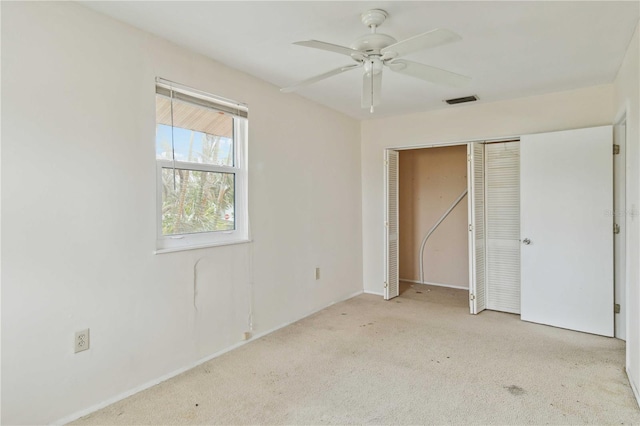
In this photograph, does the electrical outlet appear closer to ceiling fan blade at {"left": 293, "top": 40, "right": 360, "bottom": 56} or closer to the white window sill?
the white window sill

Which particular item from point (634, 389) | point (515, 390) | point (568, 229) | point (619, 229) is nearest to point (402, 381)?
point (515, 390)

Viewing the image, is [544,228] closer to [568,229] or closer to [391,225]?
[568,229]

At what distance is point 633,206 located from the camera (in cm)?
231

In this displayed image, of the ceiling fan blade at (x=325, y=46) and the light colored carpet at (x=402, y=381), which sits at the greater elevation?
the ceiling fan blade at (x=325, y=46)

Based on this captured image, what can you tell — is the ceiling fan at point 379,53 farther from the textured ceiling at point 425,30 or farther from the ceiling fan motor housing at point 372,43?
the textured ceiling at point 425,30

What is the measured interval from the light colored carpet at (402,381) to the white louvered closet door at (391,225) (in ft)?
3.42

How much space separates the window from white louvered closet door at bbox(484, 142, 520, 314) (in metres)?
2.68

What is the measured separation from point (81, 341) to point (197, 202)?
1147 mm

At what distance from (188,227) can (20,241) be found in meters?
1.03

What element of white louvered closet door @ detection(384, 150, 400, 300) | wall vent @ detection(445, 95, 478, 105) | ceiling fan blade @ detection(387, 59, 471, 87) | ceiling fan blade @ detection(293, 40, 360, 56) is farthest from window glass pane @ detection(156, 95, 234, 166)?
wall vent @ detection(445, 95, 478, 105)

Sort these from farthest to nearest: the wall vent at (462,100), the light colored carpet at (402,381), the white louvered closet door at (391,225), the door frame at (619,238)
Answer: the white louvered closet door at (391,225), the wall vent at (462,100), the door frame at (619,238), the light colored carpet at (402,381)

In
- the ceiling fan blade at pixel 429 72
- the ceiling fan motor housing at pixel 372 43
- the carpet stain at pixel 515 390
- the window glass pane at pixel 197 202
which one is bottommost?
the carpet stain at pixel 515 390

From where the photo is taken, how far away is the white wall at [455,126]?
3449 millimetres

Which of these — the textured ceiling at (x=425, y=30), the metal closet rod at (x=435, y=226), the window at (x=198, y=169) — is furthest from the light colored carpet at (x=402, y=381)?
the textured ceiling at (x=425, y=30)
